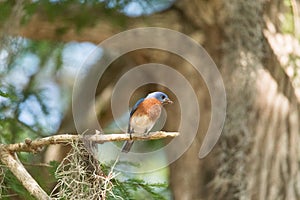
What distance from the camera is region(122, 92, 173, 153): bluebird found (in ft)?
6.86

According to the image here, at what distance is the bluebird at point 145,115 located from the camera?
6.86 feet

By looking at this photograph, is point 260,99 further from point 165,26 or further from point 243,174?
point 165,26

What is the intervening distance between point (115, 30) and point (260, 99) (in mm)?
885

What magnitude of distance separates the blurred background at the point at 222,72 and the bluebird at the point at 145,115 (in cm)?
115

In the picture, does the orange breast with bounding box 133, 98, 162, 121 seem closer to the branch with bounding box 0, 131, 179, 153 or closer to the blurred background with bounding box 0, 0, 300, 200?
the branch with bounding box 0, 131, 179, 153

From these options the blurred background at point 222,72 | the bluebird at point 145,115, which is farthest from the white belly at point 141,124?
the blurred background at point 222,72

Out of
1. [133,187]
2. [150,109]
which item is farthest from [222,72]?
[150,109]

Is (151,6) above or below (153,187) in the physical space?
above

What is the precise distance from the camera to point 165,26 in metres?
3.79

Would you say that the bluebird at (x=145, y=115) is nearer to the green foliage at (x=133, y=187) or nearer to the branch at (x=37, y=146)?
the branch at (x=37, y=146)

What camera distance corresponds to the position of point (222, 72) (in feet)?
12.1

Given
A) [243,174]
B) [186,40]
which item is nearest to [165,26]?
[186,40]

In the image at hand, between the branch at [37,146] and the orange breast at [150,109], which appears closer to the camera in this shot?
the branch at [37,146]

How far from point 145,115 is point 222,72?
63.1 inches
